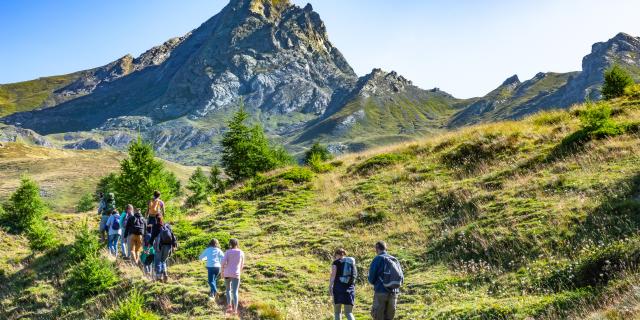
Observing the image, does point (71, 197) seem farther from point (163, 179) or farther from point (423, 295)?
point (423, 295)

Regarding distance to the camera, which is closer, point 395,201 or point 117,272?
point 117,272

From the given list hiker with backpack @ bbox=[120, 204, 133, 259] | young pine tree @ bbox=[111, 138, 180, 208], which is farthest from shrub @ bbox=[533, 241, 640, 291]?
young pine tree @ bbox=[111, 138, 180, 208]

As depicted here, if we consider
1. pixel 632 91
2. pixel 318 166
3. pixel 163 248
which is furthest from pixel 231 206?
pixel 632 91

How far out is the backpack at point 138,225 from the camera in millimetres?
18406

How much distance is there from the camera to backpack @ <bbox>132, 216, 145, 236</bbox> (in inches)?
725

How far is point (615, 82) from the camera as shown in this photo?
92.6ft

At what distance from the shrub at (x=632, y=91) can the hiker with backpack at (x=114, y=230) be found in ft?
92.9

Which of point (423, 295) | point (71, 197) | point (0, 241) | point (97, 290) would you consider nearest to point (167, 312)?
point (97, 290)

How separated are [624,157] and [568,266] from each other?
8.24 metres

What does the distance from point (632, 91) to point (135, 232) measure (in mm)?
28431

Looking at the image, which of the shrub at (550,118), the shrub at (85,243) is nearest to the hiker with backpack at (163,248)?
the shrub at (85,243)

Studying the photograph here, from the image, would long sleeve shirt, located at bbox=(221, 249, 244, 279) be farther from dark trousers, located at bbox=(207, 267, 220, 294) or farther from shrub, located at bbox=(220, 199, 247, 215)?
shrub, located at bbox=(220, 199, 247, 215)

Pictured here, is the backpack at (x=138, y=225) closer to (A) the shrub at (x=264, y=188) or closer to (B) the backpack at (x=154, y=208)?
(B) the backpack at (x=154, y=208)

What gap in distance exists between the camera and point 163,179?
25.7 m
